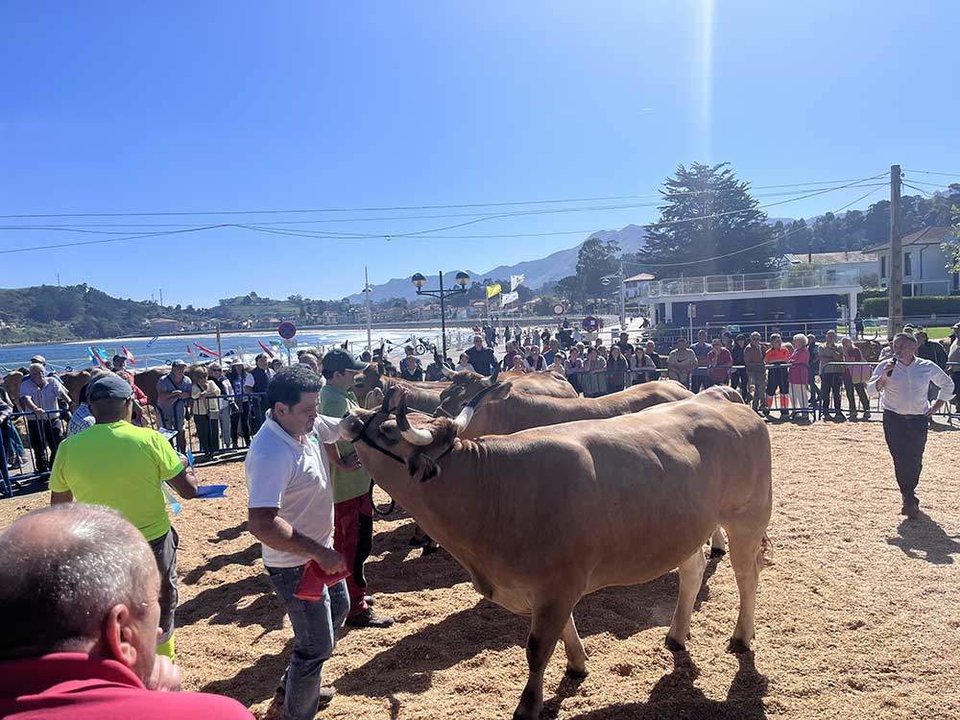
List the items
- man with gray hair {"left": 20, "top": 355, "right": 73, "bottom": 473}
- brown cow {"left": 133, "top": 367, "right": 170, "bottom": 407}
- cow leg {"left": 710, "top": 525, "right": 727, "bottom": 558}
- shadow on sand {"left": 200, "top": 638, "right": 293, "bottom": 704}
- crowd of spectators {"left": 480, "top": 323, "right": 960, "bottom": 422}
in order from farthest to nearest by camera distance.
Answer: brown cow {"left": 133, "top": 367, "right": 170, "bottom": 407} → crowd of spectators {"left": 480, "top": 323, "right": 960, "bottom": 422} → man with gray hair {"left": 20, "top": 355, "right": 73, "bottom": 473} → cow leg {"left": 710, "top": 525, "right": 727, "bottom": 558} → shadow on sand {"left": 200, "top": 638, "right": 293, "bottom": 704}

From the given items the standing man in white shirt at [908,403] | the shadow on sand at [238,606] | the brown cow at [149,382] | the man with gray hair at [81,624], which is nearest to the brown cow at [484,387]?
the shadow on sand at [238,606]

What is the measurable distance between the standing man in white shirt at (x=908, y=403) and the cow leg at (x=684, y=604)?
13.6 feet

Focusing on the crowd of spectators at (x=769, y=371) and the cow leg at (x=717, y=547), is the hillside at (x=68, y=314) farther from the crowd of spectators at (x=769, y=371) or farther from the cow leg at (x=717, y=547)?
the cow leg at (x=717, y=547)

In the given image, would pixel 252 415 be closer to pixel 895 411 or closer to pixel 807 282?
pixel 895 411

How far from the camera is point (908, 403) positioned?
24.8ft

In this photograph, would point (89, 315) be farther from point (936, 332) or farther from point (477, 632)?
point (477, 632)

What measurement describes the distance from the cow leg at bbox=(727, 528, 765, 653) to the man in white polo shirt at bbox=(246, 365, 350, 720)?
314cm

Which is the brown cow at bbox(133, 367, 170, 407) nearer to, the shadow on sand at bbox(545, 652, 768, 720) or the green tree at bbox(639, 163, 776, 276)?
the shadow on sand at bbox(545, 652, 768, 720)

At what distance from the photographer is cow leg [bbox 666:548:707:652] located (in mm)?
4918

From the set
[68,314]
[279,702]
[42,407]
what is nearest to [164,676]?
[279,702]

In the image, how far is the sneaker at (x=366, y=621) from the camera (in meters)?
5.55

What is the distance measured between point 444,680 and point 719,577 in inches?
123

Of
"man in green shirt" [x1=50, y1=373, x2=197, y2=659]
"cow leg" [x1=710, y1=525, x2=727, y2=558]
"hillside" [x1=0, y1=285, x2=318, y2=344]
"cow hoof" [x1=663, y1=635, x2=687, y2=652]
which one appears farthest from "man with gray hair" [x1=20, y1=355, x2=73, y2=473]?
"hillside" [x1=0, y1=285, x2=318, y2=344]

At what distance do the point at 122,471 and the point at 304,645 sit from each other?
1.40 m
